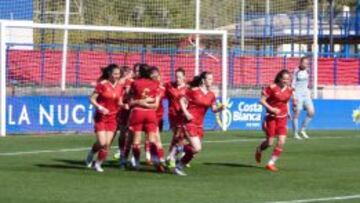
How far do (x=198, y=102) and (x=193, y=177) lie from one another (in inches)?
58.5

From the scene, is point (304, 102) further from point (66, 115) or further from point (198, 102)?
point (198, 102)

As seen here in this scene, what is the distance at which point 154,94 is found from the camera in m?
18.1

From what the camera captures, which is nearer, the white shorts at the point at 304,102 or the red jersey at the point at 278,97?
the red jersey at the point at 278,97

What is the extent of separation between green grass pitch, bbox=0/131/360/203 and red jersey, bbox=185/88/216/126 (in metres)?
0.98

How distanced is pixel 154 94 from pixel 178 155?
1.68 m

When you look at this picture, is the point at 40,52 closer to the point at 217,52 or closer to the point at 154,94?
the point at 217,52

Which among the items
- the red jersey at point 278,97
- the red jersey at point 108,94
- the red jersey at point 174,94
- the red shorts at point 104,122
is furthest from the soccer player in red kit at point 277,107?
the red shorts at point 104,122

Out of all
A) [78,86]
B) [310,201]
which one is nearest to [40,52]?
[78,86]

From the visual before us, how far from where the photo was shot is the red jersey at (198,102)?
18469mm

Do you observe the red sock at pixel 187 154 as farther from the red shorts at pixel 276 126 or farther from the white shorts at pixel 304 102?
the white shorts at pixel 304 102

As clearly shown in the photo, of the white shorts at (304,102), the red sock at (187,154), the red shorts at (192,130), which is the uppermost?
the white shorts at (304,102)

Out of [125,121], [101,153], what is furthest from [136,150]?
[125,121]

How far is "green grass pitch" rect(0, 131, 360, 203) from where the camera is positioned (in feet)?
48.7

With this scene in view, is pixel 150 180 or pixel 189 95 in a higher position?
pixel 189 95
